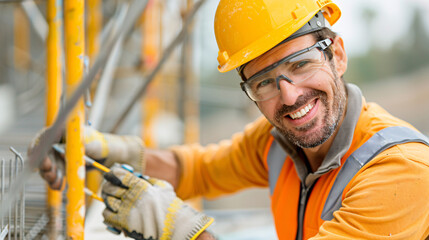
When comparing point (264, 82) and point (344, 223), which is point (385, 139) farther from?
point (264, 82)

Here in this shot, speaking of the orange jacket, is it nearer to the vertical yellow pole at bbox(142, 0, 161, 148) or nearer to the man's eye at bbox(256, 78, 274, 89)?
the man's eye at bbox(256, 78, 274, 89)

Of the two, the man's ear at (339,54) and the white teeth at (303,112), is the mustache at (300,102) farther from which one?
the man's ear at (339,54)

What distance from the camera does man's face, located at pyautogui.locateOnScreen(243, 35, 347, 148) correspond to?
1966mm

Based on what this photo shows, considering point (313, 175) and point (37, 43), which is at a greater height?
point (313, 175)

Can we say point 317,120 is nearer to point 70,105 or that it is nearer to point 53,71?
point 70,105

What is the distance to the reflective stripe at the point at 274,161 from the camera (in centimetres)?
237

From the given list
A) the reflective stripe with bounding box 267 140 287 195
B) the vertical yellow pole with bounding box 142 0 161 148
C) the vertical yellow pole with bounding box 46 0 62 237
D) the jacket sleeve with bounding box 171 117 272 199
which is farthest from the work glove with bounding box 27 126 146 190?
the vertical yellow pole with bounding box 142 0 161 148

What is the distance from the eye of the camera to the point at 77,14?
1.66 meters

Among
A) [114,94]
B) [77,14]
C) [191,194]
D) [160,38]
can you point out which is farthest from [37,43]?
[77,14]

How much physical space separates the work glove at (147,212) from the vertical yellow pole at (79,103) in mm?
282

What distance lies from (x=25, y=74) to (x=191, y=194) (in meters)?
5.00

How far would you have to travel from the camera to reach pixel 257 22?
200 cm

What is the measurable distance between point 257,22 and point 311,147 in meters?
0.62

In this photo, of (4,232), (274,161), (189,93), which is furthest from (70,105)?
(189,93)
